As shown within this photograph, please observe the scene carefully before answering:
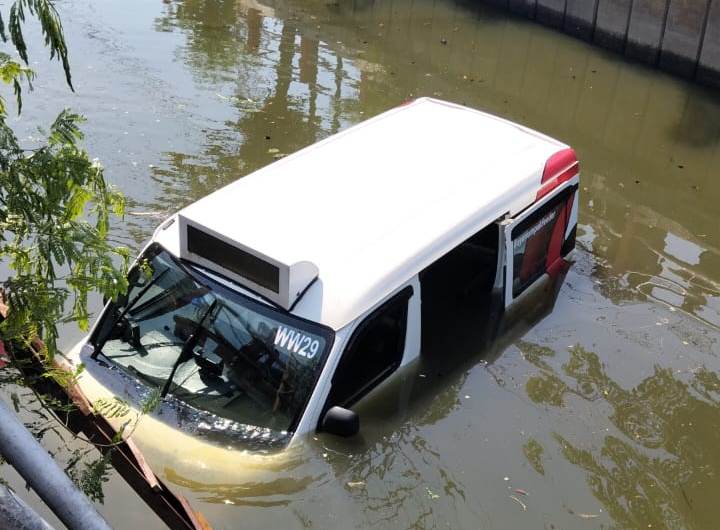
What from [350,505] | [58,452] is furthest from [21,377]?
[350,505]

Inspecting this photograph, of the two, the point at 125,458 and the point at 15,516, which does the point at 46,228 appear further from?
the point at 125,458

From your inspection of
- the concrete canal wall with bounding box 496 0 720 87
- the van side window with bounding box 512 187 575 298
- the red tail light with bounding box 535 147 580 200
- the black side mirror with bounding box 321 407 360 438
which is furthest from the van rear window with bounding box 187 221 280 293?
the concrete canal wall with bounding box 496 0 720 87

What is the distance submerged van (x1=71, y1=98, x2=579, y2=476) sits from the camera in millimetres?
5801

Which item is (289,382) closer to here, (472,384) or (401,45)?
(472,384)

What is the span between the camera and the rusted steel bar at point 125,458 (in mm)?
4367

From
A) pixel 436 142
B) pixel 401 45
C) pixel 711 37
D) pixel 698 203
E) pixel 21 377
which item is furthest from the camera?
pixel 401 45

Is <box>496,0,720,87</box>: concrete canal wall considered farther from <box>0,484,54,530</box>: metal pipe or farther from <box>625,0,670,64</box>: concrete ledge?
<box>0,484,54,530</box>: metal pipe

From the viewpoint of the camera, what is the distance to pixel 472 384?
7289 millimetres

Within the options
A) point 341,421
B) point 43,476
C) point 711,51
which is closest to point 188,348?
point 341,421

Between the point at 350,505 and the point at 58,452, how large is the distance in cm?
198

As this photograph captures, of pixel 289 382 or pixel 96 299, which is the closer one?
pixel 289 382

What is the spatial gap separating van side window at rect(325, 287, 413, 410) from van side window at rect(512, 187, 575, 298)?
158cm

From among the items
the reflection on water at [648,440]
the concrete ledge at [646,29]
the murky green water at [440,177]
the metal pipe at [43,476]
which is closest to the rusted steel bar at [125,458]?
the murky green water at [440,177]

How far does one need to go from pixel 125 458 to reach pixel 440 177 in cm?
362
